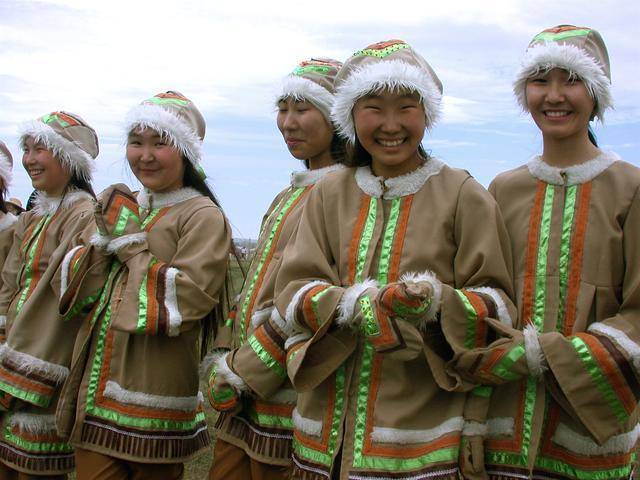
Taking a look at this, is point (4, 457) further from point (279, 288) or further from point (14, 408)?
point (279, 288)

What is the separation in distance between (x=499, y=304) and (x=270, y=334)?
94cm

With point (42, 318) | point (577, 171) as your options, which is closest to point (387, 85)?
point (577, 171)

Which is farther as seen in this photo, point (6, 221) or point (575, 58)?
point (6, 221)

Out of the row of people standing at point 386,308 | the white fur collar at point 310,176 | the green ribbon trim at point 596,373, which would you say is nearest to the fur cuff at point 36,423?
the row of people standing at point 386,308

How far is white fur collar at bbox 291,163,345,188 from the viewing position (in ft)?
11.6

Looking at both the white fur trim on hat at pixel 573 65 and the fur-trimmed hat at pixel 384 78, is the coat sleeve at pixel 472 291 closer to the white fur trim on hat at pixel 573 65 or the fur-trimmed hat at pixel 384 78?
the fur-trimmed hat at pixel 384 78

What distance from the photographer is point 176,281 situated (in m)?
3.42

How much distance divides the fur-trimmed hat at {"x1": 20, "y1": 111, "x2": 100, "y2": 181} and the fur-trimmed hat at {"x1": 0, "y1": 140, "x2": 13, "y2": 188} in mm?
740

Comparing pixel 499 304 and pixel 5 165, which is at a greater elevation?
pixel 5 165

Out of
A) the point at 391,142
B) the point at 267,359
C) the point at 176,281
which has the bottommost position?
the point at 267,359

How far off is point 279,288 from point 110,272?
107 cm

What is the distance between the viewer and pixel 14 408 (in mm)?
3883

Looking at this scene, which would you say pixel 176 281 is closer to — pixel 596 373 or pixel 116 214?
pixel 116 214

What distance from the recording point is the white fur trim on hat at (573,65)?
274cm
